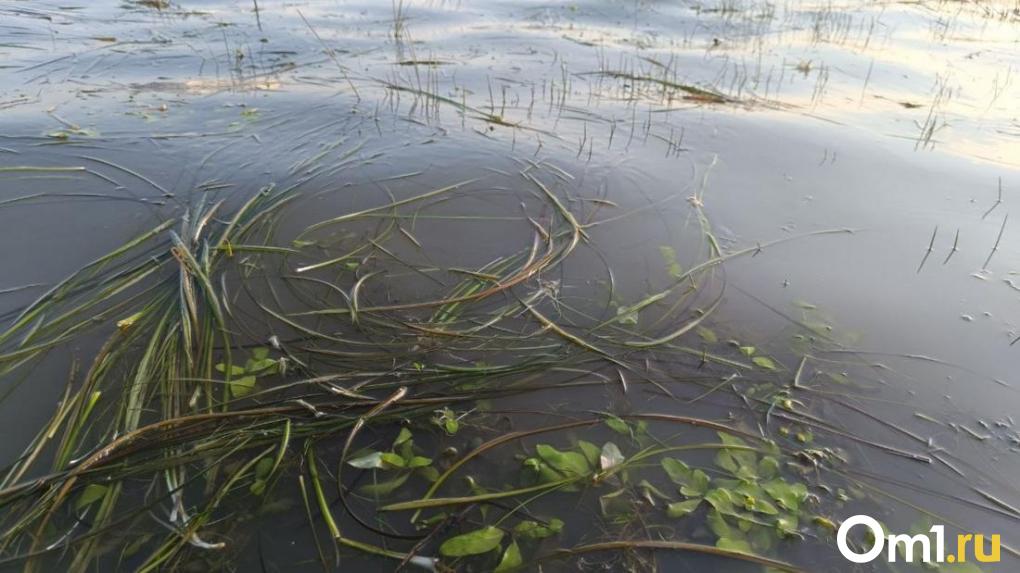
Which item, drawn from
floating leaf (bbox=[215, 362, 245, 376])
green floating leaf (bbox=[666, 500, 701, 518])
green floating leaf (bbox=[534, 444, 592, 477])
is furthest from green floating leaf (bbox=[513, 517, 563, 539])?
floating leaf (bbox=[215, 362, 245, 376])

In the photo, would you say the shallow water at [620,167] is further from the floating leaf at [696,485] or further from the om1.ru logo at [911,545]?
the floating leaf at [696,485]

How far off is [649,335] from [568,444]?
0.71m

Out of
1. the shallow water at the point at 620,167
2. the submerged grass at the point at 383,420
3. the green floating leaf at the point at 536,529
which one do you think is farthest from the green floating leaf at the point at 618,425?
the green floating leaf at the point at 536,529

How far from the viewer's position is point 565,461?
180 cm

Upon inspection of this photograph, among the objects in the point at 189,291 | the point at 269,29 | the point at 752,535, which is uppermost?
the point at 269,29

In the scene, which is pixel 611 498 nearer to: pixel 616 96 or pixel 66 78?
pixel 616 96

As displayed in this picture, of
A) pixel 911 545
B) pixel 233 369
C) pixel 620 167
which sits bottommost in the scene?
pixel 911 545

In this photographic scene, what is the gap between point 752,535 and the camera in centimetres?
165

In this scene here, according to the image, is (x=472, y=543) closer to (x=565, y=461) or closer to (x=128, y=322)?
(x=565, y=461)

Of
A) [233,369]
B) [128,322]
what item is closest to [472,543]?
[233,369]

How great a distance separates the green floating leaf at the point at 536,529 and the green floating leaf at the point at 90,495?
1.19 meters

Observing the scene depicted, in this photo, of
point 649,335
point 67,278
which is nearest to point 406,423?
point 649,335

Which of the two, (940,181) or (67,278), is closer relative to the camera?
(67,278)

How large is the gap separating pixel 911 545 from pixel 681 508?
26.4 inches
